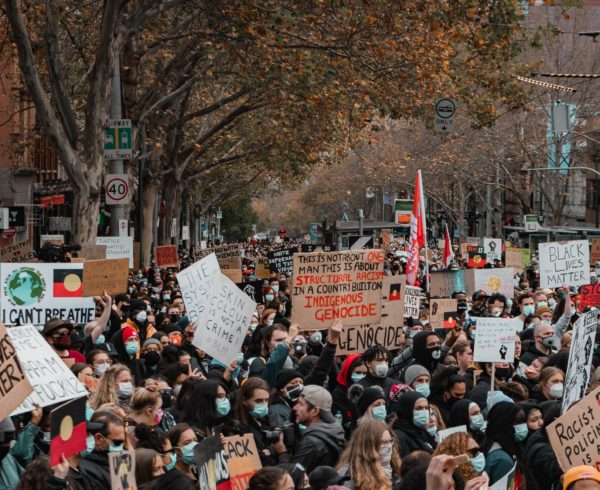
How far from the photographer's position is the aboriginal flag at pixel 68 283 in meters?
13.1

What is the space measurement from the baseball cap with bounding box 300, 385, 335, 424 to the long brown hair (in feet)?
2.97

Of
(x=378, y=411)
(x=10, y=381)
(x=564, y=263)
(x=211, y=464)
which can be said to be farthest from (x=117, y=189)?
(x=211, y=464)

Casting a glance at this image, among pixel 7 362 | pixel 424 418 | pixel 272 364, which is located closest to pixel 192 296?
pixel 272 364

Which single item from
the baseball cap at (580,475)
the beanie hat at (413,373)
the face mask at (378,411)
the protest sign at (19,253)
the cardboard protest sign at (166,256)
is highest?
the protest sign at (19,253)

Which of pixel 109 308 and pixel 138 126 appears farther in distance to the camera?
pixel 138 126

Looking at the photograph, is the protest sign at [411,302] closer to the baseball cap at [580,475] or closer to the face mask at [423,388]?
the face mask at [423,388]

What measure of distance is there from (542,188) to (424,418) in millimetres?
42030

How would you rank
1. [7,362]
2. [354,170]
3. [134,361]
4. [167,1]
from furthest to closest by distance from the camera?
[354,170], [167,1], [134,361], [7,362]

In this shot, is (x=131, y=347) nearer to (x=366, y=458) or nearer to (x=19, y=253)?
(x=366, y=458)

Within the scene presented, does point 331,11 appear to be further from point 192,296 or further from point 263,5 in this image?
point 192,296

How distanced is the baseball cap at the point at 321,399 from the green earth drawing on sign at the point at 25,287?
5304 mm

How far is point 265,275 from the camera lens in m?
27.2

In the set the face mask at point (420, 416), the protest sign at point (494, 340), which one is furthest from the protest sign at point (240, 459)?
the protest sign at point (494, 340)

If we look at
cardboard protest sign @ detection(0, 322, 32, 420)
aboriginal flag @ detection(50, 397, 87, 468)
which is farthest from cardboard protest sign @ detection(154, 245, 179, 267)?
aboriginal flag @ detection(50, 397, 87, 468)
